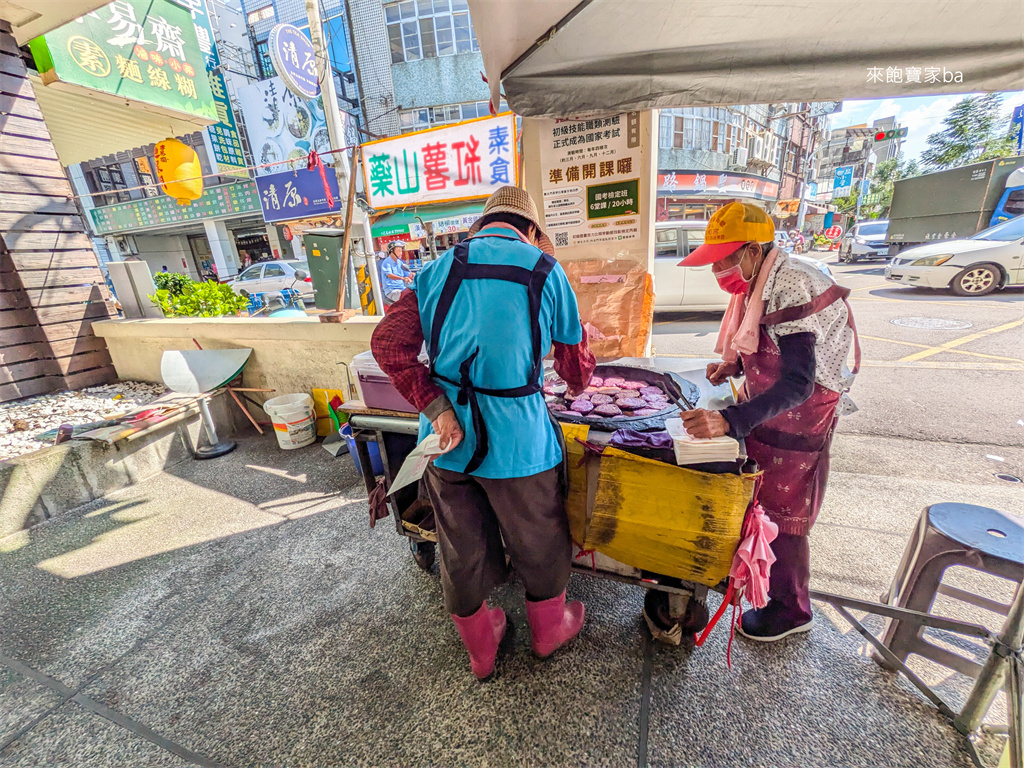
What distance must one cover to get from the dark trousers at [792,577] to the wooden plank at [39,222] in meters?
7.37

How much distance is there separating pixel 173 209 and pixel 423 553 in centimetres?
2159

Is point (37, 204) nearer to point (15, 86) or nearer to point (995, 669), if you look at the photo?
point (15, 86)

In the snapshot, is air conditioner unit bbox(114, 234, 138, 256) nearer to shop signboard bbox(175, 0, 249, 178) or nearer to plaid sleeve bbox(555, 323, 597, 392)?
shop signboard bbox(175, 0, 249, 178)

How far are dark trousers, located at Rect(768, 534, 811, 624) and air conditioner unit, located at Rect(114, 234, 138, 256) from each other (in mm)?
27862

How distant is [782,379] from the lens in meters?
1.53

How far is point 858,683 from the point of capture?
A: 1.80m

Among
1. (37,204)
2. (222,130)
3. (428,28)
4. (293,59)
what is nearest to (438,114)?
(428,28)

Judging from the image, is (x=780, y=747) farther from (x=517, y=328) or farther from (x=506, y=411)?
(x=517, y=328)

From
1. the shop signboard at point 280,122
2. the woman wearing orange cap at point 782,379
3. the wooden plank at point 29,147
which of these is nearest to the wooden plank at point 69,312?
the wooden plank at point 29,147

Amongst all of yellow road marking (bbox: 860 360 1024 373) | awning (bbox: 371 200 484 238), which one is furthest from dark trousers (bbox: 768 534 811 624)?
awning (bbox: 371 200 484 238)

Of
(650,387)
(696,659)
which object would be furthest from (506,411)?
(696,659)

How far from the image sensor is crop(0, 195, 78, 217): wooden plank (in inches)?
172

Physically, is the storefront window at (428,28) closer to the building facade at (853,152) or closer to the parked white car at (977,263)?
the parked white car at (977,263)

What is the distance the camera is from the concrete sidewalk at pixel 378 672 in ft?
5.43
